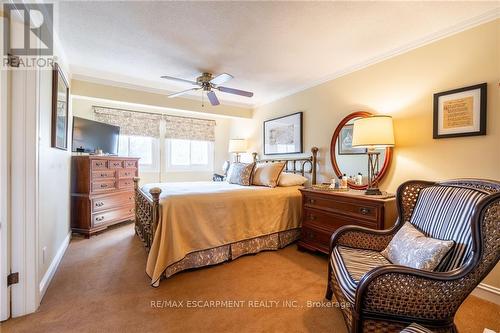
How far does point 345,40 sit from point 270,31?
0.82m

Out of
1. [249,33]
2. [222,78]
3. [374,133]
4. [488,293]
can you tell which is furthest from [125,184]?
[488,293]

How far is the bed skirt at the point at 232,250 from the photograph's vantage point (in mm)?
2449

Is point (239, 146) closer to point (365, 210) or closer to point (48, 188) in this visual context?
point (365, 210)

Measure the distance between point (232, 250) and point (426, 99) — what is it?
8.73 ft

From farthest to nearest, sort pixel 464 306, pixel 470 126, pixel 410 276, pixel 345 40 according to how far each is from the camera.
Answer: pixel 345 40 < pixel 470 126 < pixel 464 306 < pixel 410 276

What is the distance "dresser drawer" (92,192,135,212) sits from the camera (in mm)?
3578

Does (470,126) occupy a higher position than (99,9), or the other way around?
(99,9)

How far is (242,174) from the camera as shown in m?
3.71

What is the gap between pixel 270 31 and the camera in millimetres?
2312

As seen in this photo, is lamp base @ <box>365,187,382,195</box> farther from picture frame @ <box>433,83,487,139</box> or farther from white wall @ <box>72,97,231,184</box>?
white wall @ <box>72,97,231,184</box>

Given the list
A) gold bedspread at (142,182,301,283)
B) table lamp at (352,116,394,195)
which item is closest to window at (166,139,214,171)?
gold bedspread at (142,182,301,283)

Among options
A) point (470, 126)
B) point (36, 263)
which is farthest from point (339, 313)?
point (36, 263)

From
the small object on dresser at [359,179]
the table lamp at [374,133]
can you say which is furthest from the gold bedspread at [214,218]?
the table lamp at [374,133]

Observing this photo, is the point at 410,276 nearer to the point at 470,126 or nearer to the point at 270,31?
the point at 470,126
